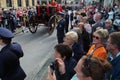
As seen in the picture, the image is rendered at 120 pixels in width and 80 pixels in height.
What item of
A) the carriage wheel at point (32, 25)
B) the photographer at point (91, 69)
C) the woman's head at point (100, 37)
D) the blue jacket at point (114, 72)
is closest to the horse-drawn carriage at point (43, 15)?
the carriage wheel at point (32, 25)

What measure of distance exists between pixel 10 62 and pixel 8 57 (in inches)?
3.3

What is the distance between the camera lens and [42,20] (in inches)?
643

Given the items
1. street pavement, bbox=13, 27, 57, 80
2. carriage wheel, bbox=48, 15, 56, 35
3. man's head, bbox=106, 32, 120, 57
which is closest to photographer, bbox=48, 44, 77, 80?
man's head, bbox=106, 32, 120, 57

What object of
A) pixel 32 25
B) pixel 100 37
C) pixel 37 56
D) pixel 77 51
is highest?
pixel 100 37

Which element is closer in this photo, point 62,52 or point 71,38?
point 62,52

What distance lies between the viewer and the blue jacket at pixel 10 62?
3.75 metres

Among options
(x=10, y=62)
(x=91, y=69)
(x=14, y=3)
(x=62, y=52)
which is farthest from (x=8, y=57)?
(x=14, y=3)

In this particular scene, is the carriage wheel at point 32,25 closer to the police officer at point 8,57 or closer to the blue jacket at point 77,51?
the blue jacket at point 77,51

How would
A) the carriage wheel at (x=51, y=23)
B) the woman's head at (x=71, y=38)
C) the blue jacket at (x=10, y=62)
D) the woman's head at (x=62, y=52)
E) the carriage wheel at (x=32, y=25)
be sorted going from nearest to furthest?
the woman's head at (x=62, y=52)
the blue jacket at (x=10, y=62)
the woman's head at (x=71, y=38)
the carriage wheel at (x=51, y=23)
the carriage wheel at (x=32, y=25)

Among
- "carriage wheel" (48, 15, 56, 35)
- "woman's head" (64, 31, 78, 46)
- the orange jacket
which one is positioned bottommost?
"carriage wheel" (48, 15, 56, 35)

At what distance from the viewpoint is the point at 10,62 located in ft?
12.4

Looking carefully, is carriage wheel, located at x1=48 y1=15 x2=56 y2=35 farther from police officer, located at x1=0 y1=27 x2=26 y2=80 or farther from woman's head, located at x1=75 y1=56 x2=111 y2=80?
woman's head, located at x1=75 y1=56 x2=111 y2=80

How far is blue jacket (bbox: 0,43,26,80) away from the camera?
3750 millimetres

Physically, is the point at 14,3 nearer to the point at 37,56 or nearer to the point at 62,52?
the point at 37,56
